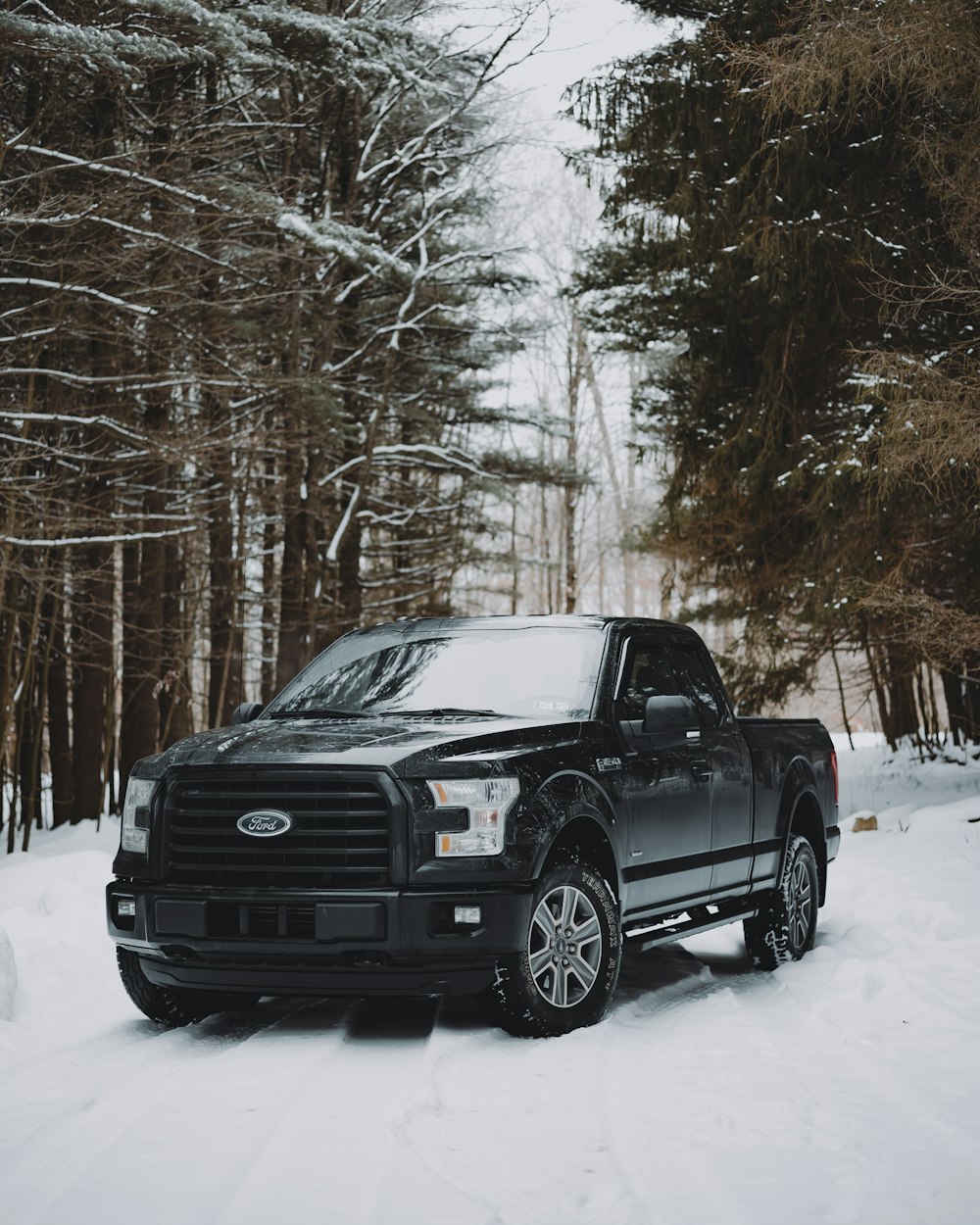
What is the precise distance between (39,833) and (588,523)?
1283 inches

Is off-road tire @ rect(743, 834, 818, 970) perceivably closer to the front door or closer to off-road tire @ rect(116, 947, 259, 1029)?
the front door

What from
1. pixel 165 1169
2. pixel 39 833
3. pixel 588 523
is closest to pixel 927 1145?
pixel 165 1169

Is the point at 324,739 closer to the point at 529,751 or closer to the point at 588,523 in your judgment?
the point at 529,751

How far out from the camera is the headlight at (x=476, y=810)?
241 inches

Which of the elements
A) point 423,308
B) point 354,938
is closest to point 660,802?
point 354,938

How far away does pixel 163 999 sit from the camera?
677 cm

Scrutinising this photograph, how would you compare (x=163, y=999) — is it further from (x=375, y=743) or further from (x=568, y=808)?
(x=568, y=808)

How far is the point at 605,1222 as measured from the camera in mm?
3820

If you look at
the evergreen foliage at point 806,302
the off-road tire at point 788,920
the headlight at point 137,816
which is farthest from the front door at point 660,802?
the evergreen foliage at point 806,302

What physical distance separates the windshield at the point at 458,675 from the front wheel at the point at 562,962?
0.95 m

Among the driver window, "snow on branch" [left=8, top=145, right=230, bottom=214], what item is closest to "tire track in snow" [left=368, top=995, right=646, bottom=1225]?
the driver window

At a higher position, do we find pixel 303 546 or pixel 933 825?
pixel 303 546

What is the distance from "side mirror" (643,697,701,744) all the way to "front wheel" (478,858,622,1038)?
3.00ft

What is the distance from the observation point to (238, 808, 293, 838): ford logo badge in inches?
243
